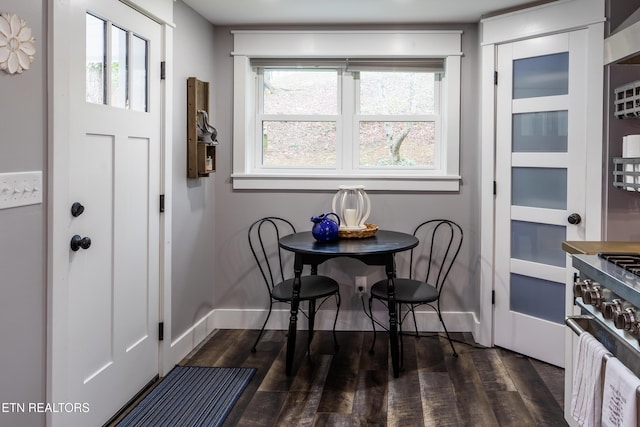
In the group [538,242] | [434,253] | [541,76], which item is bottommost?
[434,253]

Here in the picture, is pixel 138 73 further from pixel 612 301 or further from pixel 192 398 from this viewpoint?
pixel 612 301

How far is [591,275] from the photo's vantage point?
1.74m

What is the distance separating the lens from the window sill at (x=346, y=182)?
12.1 feet

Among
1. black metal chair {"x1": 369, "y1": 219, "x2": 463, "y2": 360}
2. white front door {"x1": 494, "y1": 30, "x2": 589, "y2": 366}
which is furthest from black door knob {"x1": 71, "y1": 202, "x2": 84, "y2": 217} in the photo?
white front door {"x1": 494, "y1": 30, "x2": 589, "y2": 366}

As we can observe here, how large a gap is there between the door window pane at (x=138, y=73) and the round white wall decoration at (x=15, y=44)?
863 mm

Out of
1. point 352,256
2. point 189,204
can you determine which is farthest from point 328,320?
point 189,204

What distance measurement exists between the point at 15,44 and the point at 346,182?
95.2 inches

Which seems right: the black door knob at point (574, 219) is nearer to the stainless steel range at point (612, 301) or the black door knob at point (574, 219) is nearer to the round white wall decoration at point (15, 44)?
the stainless steel range at point (612, 301)

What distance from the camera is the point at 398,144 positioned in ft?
12.6

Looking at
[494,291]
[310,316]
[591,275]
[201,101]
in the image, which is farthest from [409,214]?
[591,275]

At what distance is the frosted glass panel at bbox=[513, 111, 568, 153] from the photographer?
3.06m

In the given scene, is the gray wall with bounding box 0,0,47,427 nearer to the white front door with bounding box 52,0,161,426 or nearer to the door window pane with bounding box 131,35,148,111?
the white front door with bounding box 52,0,161,426

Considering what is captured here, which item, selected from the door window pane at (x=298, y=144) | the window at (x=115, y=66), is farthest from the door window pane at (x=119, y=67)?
the door window pane at (x=298, y=144)

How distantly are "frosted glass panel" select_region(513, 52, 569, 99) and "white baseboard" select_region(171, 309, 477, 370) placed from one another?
5.29 ft
